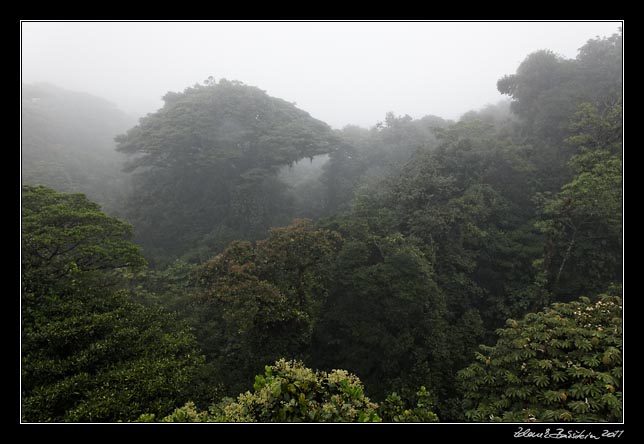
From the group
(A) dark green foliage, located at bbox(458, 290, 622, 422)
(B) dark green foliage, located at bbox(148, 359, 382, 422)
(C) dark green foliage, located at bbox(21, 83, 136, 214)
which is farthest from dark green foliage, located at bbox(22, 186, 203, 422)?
(C) dark green foliage, located at bbox(21, 83, 136, 214)

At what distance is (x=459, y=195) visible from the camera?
53.0ft

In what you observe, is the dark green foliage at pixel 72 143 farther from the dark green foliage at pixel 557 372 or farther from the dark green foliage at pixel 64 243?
the dark green foliage at pixel 557 372

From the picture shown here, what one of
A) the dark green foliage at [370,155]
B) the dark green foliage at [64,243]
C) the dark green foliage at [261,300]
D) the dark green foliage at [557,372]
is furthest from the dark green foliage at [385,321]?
the dark green foliage at [370,155]

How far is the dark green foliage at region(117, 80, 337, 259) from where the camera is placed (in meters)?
23.4

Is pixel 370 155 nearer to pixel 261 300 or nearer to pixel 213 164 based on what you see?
pixel 213 164

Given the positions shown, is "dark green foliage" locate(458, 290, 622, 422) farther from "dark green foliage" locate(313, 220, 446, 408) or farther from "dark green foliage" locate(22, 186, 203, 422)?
→ "dark green foliage" locate(22, 186, 203, 422)

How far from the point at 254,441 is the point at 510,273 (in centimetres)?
1343

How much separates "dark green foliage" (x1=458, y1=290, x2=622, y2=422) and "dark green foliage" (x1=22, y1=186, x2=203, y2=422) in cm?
660

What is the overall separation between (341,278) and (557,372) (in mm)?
7073

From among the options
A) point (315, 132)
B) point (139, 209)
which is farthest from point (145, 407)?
point (315, 132)

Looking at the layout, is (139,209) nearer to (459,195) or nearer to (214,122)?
(214,122)

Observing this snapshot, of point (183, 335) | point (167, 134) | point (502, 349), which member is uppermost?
point (167, 134)

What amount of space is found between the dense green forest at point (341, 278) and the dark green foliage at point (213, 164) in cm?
15

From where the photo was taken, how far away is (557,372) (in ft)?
21.4
